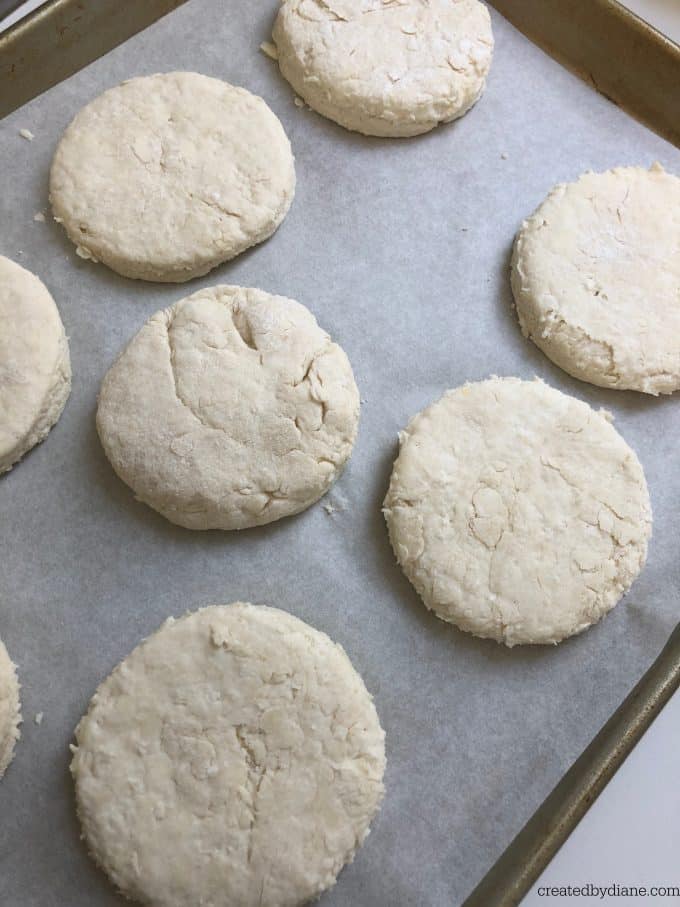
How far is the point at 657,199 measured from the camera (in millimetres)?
2146

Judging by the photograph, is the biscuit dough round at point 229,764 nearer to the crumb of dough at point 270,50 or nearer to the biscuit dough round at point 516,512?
the biscuit dough round at point 516,512

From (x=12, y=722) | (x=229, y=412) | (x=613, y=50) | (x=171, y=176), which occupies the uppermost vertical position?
(x=613, y=50)

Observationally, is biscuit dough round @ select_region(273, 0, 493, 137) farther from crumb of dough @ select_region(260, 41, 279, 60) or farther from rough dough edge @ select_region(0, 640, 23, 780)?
rough dough edge @ select_region(0, 640, 23, 780)

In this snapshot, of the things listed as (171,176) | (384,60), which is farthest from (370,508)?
(384,60)

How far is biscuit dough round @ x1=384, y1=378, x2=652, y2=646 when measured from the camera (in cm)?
178

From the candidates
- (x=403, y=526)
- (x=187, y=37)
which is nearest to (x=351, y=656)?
(x=403, y=526)

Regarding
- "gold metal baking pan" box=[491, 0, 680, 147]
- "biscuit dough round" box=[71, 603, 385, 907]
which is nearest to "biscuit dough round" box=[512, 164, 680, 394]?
"gold metal baking pan" box=[491, 0, 680, 147]

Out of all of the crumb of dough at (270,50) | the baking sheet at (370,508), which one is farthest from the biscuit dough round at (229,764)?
the crumb of dough at (270,50)

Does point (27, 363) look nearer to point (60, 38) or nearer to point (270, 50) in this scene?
point (60, 38)

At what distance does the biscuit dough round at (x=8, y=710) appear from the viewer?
5.28 feet

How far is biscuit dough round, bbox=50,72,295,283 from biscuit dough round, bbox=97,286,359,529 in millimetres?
159

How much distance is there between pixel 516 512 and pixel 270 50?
1.43 meters

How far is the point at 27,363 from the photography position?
71.9 inches

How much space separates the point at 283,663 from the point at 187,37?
1.70 meters
